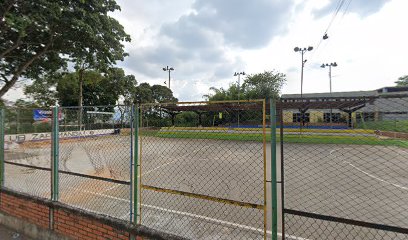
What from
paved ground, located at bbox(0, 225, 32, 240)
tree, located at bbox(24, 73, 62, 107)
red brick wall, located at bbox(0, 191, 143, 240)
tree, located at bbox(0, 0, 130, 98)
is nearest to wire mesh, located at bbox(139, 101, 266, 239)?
red brick wall, located at bbox(0, 191, 143, 240)

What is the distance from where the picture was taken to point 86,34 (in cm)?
987

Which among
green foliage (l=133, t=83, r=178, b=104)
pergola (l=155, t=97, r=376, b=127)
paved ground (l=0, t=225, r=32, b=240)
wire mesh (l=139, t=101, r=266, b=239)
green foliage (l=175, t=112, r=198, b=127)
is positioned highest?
green foliage (l=133, t=83, r=178, b=104)

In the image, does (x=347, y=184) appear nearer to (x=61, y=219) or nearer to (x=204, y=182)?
(x=204, y=182)

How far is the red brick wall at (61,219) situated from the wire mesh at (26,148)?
1288mm

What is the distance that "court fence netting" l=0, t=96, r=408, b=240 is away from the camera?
248cm

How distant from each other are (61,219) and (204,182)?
15.2 ft

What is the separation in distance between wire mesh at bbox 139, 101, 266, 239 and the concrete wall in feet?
1.84

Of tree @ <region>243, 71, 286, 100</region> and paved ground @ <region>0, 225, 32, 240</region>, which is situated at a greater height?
tree @ <region>243, 71, 286, 100</region>

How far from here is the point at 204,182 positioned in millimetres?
7527

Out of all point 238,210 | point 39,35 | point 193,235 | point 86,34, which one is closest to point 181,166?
point 238,210

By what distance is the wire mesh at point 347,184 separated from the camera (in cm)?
219

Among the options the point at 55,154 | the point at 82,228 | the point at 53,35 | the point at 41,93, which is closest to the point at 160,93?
the point at 41,93

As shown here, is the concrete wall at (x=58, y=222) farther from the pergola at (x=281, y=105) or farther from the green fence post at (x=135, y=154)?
the pergola at (x=281, y=105)

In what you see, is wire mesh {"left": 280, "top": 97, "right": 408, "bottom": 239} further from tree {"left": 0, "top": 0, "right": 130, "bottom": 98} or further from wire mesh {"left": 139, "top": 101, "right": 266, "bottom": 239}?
tree {"left": 0, "top": 0, "right": 130, "bottom": 98}
